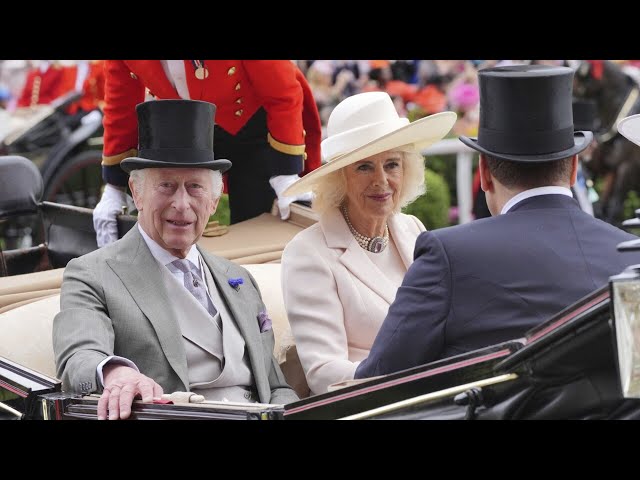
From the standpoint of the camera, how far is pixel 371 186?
3.53 m

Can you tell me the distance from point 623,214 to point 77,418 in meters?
6.62

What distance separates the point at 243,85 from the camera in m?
4.74

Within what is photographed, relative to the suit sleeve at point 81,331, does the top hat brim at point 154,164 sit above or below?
above

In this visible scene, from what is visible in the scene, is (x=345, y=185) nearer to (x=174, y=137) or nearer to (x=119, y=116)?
(x=174, y=137)

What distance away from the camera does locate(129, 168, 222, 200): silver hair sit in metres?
3.30

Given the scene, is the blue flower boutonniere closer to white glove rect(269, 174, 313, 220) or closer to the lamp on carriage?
white glove rect(269, 174, 313, 220)

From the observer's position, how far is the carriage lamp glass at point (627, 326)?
1942 mm

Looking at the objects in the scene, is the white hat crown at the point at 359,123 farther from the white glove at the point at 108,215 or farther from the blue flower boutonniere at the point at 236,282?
the white glove at the point at 108,215

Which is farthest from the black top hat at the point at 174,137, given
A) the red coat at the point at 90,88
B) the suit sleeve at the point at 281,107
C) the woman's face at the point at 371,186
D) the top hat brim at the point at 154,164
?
the red coat at the point at 90,88

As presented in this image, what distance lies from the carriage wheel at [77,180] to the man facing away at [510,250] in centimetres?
564

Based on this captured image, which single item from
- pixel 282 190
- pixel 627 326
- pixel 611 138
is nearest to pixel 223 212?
pixel 282 190

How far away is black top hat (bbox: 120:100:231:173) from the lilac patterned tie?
0.27 m

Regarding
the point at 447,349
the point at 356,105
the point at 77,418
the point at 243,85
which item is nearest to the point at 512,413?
the point at 447,349

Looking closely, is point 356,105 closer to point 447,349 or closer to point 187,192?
point 187,192
